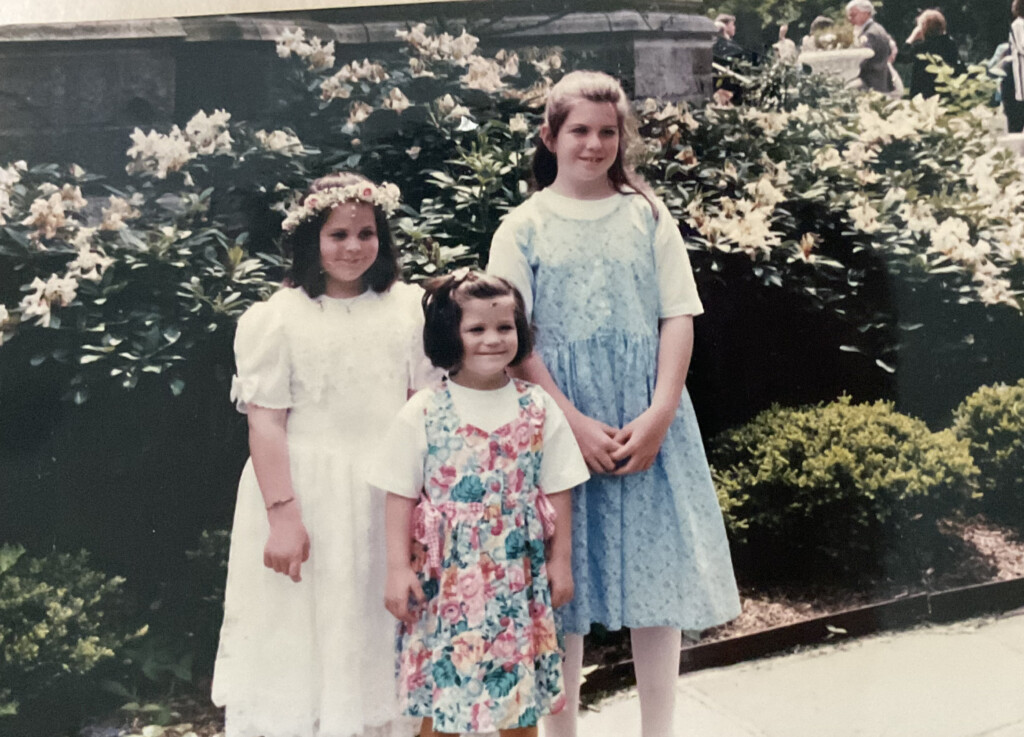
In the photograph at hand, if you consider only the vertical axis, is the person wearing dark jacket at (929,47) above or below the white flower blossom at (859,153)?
above

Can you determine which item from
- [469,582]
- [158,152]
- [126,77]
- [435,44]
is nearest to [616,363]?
[469,582]

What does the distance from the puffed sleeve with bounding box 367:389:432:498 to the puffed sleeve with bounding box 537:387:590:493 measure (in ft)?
0.85

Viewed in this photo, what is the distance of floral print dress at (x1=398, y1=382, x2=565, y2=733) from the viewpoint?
208 centimetres

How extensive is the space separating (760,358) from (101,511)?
6.04ft

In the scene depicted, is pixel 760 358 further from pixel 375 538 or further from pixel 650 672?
pixel 375 538

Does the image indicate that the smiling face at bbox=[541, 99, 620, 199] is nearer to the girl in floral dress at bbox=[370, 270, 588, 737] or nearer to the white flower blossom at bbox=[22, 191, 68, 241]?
the girl in floral dress at bbox=[370, 270, 588, 737]

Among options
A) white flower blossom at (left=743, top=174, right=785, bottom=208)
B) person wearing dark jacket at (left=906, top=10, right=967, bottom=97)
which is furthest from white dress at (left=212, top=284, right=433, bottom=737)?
person wearing dark jacket at (left=906, top=10, right=967, bottom=97)

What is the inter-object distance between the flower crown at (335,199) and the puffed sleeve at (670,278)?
0.63 metres

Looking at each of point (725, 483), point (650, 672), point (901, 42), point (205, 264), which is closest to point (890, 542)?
point (725, 483)

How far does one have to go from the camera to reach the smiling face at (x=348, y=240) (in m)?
2.26

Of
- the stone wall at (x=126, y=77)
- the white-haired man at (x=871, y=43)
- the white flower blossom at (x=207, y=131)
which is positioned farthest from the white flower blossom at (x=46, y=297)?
the white-haired man at (x=871, y=43)

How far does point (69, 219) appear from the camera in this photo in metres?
2.51

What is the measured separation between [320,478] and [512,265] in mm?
645

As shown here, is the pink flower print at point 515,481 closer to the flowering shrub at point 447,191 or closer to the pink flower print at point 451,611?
the pink flower print at point 451,611
